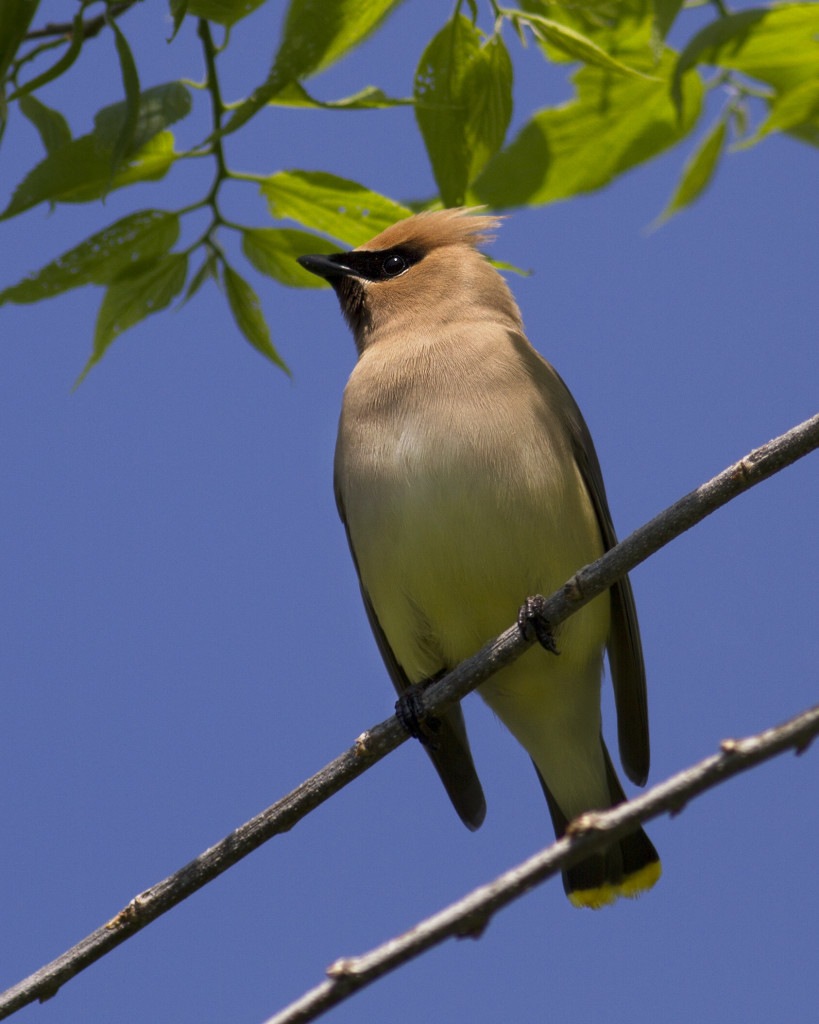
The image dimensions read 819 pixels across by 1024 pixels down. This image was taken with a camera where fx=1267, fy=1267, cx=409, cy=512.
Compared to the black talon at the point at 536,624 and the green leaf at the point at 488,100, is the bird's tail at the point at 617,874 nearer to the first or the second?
the black talon at the point at 536,624

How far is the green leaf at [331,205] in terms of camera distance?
11.1 ft

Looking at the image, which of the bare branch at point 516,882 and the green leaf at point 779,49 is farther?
the green leaf at point 779,49

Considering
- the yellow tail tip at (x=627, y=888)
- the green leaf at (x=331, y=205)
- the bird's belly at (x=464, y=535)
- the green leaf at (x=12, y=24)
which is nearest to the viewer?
the green leaf at (x=12, y=24)

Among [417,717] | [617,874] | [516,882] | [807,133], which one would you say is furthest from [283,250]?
[617,874]

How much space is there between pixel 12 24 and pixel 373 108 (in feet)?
2.86

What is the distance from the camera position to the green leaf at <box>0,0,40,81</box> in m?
2.72

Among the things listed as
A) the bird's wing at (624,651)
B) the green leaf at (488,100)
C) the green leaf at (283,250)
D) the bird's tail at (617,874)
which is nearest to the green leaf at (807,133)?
the green leaf at (488,100)

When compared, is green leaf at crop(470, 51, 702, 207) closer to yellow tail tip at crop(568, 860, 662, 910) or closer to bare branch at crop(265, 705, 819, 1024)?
bare branch at crop(265, 705, 819, 1024)

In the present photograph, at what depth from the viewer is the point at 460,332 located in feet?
17.2

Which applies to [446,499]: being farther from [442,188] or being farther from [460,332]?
[442,188]

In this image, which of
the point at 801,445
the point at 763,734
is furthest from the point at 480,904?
the point at 801,445

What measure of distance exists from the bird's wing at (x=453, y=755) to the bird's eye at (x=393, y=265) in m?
1.19

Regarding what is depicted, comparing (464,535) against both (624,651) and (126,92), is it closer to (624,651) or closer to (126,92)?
(624,651)

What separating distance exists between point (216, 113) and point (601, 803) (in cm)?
350
